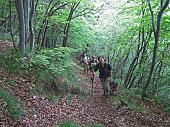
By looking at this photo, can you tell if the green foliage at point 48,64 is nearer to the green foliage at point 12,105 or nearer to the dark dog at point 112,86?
the green foliage at point 12,105

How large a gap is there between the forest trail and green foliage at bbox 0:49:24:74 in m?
0.46

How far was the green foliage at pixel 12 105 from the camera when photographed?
27.8 feet

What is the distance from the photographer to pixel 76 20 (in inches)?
1000

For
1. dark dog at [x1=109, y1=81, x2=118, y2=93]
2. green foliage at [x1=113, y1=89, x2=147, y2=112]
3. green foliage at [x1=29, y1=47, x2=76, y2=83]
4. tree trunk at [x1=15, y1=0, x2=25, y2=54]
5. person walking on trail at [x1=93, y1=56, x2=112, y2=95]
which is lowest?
green foliage at [x1=113, y1=89, x2=147, y2=112]

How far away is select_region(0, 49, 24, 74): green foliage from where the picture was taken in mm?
11488

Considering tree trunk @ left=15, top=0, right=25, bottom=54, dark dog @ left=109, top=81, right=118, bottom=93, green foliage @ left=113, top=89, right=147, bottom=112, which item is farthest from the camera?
dark dog @ left=109, top=81, right=118, bottom=93

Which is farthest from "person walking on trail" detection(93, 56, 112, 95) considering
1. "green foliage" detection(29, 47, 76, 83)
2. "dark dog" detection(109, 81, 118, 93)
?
"green foliage" detection(29, 47, 76, 83)

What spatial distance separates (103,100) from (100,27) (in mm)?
25972

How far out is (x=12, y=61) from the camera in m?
11.9

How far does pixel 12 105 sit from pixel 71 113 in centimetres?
294

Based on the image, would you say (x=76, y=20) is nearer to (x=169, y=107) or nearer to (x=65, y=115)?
(x=169, y=107)

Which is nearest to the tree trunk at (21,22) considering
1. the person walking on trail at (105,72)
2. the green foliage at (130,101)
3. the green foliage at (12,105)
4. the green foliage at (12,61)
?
the green foliage at (12,61)

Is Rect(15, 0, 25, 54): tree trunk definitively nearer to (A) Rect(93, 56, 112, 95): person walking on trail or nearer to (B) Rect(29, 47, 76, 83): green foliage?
(B) Rect(29, 47, 76, 83): green foliage

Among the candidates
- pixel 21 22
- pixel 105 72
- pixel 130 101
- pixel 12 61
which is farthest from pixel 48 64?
pixel 130 101
